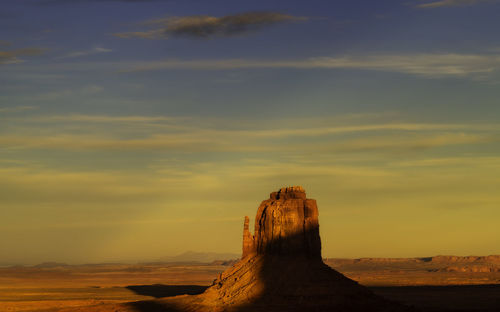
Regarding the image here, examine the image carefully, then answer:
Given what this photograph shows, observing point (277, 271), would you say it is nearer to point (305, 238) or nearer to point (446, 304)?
point (305, 238)

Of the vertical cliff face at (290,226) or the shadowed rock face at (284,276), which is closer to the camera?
the shadowed rock face at (284,276)

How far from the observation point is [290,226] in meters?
143

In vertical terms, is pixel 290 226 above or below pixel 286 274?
above

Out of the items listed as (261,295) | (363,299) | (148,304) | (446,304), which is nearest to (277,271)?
(261,295)

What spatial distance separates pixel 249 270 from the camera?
5659 inches

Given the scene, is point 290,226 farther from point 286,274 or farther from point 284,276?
point 284,276

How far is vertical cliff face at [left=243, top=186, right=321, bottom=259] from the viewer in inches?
5595

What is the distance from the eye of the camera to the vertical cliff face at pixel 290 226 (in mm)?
142125

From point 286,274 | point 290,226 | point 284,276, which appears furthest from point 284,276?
point 290,226

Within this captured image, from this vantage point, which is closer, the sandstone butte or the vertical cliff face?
the sandstone butte

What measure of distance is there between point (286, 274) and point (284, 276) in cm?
45

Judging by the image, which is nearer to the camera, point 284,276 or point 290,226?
point 284,276

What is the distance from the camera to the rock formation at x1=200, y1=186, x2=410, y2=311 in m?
134

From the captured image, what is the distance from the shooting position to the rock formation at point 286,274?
134 metres
